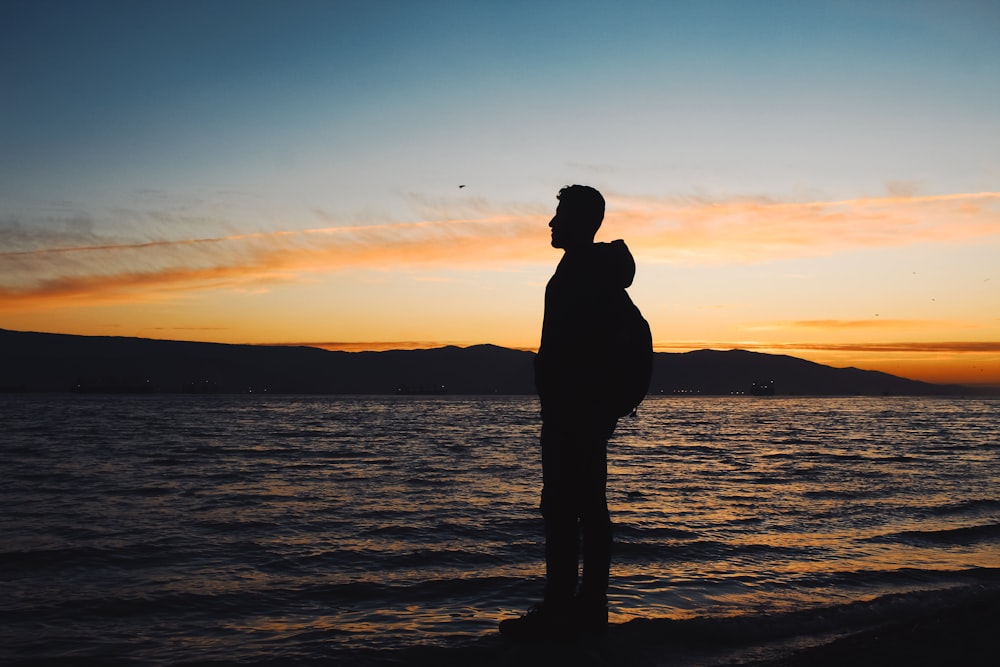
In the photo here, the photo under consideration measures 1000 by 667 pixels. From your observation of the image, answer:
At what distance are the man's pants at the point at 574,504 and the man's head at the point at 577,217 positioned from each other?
116cm

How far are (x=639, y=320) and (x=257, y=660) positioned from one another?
10.9 feet

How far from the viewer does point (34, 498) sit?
42.3ft

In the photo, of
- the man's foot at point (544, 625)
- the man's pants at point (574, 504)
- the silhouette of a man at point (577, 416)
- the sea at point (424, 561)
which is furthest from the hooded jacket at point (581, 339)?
the sea at point (424, 561)

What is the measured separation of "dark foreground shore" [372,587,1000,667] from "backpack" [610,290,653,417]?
1496mm

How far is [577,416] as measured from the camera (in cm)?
443

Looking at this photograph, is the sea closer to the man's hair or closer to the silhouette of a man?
the silhouette of a man

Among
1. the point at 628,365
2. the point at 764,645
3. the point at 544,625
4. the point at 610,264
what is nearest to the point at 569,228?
the point at 610,264

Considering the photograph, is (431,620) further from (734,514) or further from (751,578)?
(734,514)

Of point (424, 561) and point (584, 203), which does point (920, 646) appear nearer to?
point (584, 203)

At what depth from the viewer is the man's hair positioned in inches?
185

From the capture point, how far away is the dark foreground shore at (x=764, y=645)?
419cm

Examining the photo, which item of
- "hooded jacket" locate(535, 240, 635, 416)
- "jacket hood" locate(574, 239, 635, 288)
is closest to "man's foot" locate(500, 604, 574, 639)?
"hooded jacket" locate(535, 240, 635, 416)

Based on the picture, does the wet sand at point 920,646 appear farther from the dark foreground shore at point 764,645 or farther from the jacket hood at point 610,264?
the jacket hood at point 610,264

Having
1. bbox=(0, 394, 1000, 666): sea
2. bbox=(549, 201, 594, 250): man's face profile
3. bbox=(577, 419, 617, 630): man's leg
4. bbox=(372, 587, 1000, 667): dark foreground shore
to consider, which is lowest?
bbox=(0, 394, 1000, 666): sea
